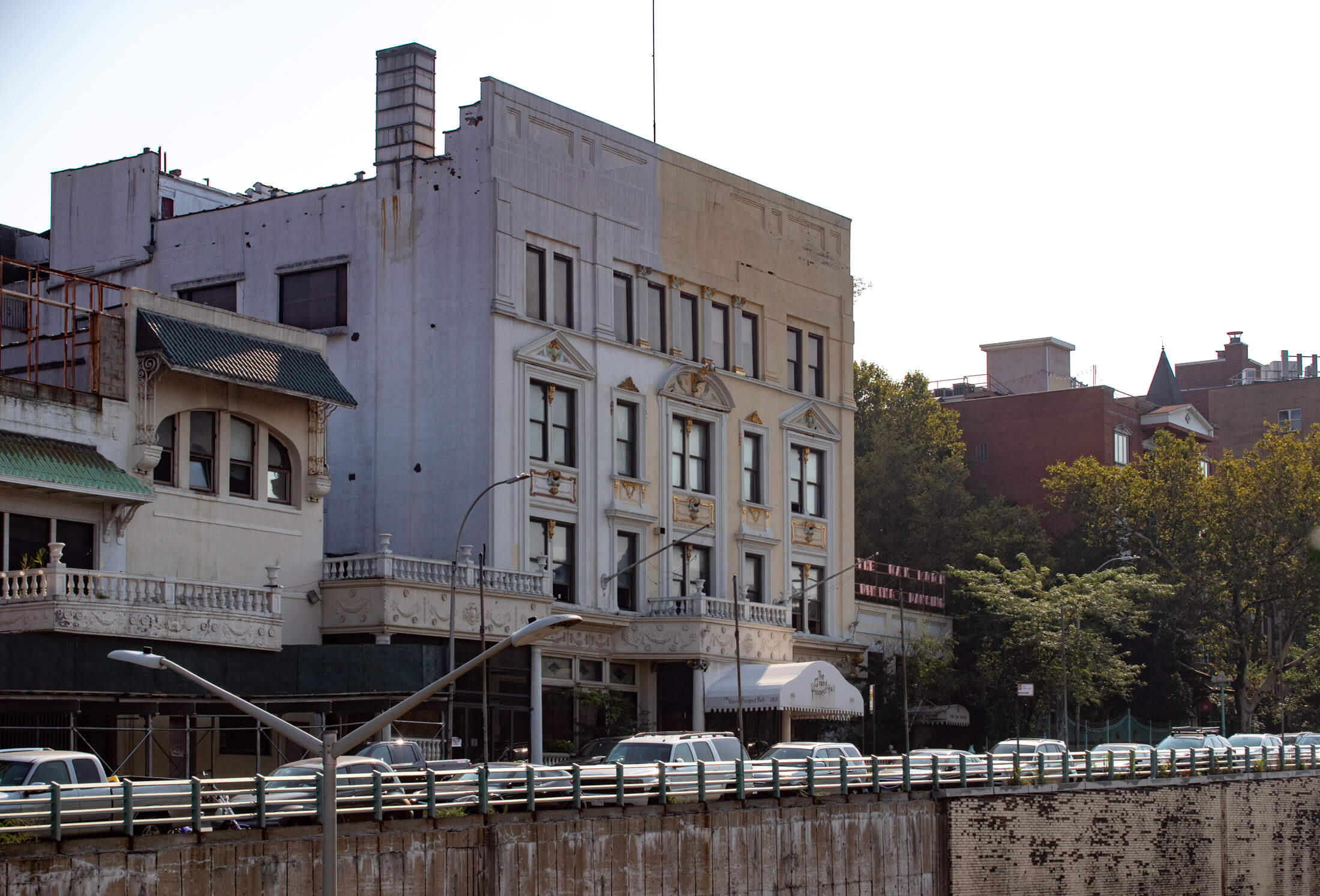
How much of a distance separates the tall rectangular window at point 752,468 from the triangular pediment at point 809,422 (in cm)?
125

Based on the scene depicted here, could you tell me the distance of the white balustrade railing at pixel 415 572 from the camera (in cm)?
4559

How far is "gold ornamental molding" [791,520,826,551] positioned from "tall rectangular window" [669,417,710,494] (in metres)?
4.57

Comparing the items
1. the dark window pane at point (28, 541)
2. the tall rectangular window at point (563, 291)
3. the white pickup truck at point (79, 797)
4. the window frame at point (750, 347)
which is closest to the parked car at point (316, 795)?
the white pickup truck at point (79, 797)

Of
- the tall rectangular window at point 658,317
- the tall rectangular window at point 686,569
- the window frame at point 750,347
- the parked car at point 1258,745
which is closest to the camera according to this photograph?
the parked car at point 1258,745

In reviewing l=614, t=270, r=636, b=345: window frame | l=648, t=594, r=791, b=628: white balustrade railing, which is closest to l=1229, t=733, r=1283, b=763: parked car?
l=648, t=594, r=791, b=628: white balustrade railing

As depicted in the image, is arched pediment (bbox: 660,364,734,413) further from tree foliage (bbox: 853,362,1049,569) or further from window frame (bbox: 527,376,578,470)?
tree foliage (bbox: 853,362,1049,569)

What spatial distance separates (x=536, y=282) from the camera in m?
52.8

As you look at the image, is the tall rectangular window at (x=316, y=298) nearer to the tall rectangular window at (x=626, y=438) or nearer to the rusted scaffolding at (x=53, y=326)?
the rusted scaffolding at (x=53, y=326)

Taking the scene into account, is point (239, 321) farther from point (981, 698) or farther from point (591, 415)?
point (981, 698)

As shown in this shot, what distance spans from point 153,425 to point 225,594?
428 centimetres

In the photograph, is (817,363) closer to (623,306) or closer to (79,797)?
(623,306)

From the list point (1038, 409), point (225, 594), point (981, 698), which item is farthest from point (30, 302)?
point (1038, 409)

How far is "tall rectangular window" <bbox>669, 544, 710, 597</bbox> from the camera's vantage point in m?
56.8

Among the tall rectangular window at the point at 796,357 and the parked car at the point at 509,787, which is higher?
the tall rectangular window at the point at 796,357
